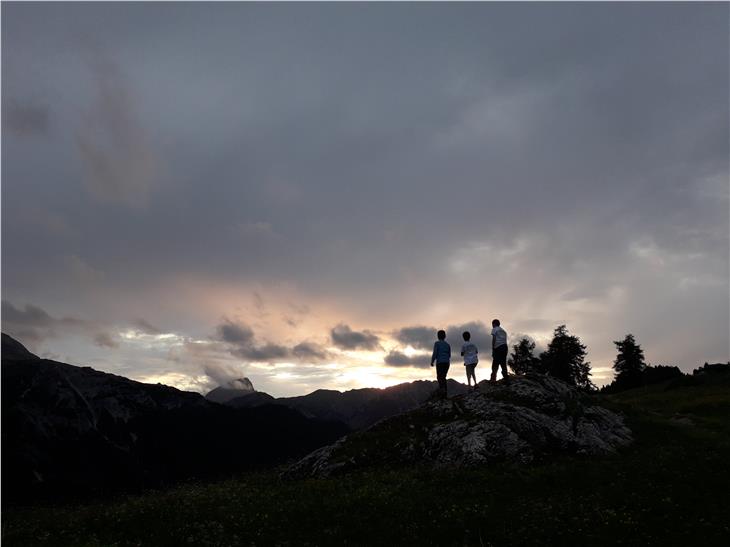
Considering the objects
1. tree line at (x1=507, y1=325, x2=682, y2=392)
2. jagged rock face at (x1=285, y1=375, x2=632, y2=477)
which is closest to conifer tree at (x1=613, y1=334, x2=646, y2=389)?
tree line at (x1=507, y1=325, x2=682, y2=392)

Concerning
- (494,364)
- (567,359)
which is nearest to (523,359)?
(567,359)

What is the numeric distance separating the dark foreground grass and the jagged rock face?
1774 mm

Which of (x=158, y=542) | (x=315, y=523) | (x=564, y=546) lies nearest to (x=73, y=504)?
(x=158, y=542)

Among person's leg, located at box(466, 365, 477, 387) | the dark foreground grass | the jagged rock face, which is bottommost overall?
the dark foreground grass

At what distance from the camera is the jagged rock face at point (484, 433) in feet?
92.9

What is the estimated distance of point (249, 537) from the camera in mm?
17859

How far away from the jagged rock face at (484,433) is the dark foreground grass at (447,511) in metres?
1.77

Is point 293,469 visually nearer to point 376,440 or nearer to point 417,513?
point 376,440

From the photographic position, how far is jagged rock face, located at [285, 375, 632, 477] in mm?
28328

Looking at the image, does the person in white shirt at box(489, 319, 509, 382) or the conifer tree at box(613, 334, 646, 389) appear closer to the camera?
the person in white shirt at box(489, 319, 509, 382)

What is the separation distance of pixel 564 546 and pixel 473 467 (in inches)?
366

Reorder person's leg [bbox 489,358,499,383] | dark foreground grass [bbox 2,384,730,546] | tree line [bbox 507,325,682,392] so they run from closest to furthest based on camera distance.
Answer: dark foreground grass [bbox 2,384,730,546] → person's leg [bbox 489,358,499,383] → tree line [bbox 507,325,682,392]

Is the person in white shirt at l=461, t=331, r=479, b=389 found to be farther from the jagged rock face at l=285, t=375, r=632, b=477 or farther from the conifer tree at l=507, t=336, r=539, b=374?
the conifer tree at l=507, t=336, r=539, b=374

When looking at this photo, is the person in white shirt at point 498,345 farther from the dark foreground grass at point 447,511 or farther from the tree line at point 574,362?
the tree line at point 574,362
